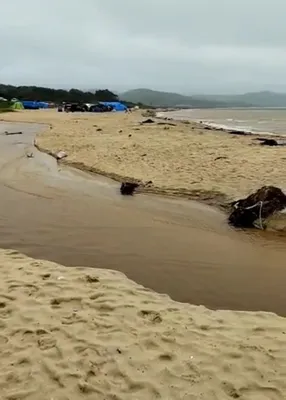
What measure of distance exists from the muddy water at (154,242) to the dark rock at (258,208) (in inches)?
12.0

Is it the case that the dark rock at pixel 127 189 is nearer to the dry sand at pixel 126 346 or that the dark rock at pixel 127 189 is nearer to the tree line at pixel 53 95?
the dry sand at pixel 126 346

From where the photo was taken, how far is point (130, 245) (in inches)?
287

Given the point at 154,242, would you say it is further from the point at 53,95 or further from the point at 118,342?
the point at 53,95

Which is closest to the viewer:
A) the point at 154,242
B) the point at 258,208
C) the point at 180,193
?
the point at 154,242

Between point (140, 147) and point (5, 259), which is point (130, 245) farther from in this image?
point (140, 147)

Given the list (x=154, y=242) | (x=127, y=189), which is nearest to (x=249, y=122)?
(x=127, y=189)

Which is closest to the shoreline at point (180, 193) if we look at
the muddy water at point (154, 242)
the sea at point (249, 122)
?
the muddy water at point (154, 242)

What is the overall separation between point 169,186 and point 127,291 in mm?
6364

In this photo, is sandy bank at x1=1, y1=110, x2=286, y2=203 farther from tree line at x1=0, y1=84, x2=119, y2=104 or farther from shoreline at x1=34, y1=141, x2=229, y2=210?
tree line at x1=0, y1=84, x2=119, y2=104

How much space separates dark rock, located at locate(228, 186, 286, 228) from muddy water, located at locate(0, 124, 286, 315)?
306 millimetres

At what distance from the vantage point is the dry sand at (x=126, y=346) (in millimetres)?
3443

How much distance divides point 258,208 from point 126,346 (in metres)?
5.13

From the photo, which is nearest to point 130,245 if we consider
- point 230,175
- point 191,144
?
point 230,175

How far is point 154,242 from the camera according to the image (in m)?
7.48
